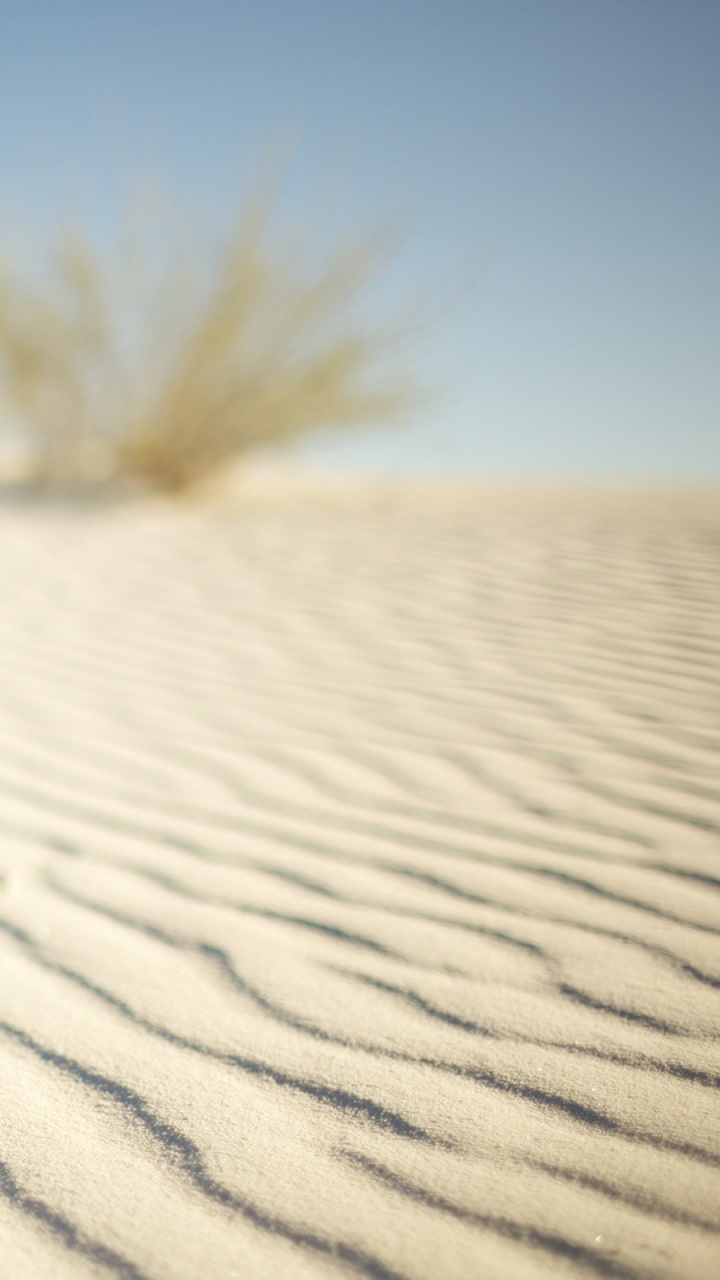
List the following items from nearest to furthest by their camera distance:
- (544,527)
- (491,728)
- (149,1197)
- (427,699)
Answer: (149,1197) → (491,728) → (427,699) → (544,527)

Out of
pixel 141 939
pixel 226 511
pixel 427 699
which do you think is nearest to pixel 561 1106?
pixel 141 939

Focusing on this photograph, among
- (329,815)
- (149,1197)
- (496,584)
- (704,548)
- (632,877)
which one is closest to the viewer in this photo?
(149,1197)

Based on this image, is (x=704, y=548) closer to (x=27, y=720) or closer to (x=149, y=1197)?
(x=27, y=720)

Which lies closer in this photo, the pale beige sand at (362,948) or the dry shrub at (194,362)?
the pale beige sand at (362,948)

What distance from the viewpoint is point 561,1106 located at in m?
1.45

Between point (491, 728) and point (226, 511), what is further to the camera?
point (226, 511)

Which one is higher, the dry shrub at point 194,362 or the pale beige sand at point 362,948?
the dry shrub at point 194,362

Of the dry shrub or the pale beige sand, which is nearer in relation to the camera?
the pale beige sand

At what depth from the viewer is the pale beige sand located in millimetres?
1255

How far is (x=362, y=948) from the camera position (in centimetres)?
186

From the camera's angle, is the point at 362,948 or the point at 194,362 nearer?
the point at 362,948

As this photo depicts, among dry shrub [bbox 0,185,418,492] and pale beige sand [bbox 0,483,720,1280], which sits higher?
dry shrub [bbox 0,185,418,492]

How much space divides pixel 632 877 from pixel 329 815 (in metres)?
0.75

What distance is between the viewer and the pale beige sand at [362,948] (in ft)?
4.12
